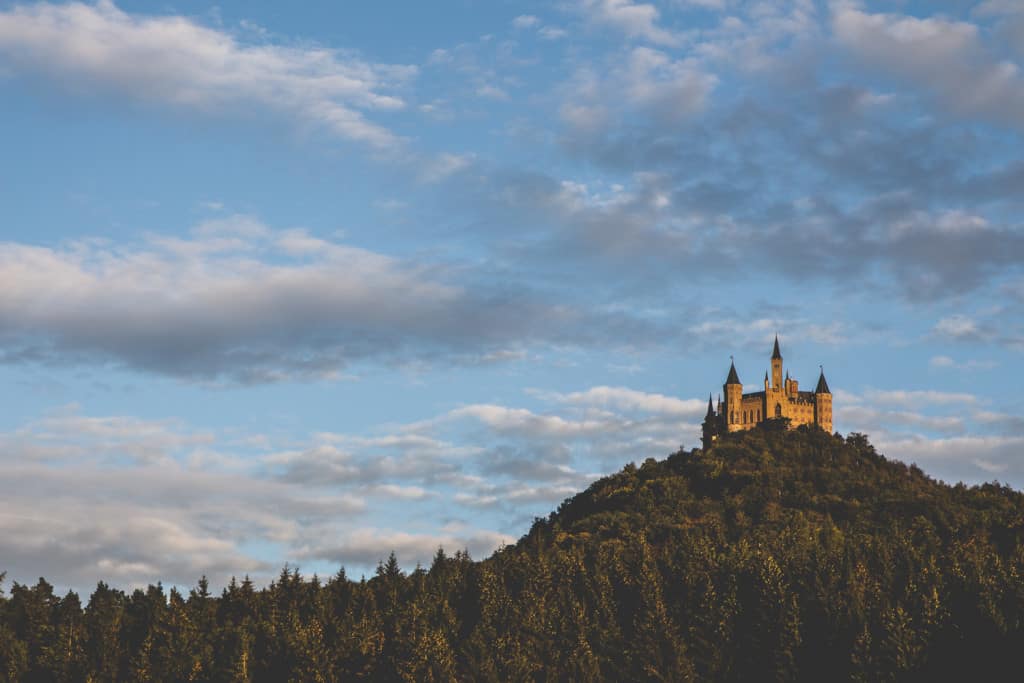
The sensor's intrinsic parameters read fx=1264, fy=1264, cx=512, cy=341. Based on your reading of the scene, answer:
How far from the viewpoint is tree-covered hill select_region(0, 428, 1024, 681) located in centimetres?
10825

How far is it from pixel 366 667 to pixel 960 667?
169 ft

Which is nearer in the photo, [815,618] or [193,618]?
[815,618]

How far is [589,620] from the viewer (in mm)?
124062

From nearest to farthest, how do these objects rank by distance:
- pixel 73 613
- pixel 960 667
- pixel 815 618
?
pixel 960 667 < pixel 815 618 < pixel 73 613

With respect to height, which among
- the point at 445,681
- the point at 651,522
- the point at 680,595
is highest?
the point at 651,522

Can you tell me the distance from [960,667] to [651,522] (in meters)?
85.5

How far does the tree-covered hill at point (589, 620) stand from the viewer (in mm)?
108250

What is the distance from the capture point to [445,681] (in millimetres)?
109375

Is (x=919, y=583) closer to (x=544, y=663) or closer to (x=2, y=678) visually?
(x=544, y=663)

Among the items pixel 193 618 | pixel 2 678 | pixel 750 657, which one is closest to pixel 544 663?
pixel 750 657

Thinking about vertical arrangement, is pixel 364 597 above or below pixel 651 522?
below

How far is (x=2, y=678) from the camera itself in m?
124

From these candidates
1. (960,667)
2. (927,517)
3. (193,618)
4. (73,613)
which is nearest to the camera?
(960,667)

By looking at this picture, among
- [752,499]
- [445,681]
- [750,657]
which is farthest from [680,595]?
[752,499]
